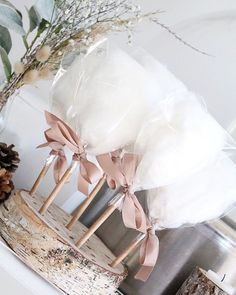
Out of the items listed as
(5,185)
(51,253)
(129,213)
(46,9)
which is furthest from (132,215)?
(46,9)

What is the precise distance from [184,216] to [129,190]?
3.5 inches

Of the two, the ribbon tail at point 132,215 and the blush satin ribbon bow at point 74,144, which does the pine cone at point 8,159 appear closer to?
the blush satin ribbon bow at point 74,144

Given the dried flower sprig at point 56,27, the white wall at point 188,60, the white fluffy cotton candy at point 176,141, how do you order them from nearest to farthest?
the white fluffy cotton candy at point 176,141 → the dried flower sprig at point 56,27 → the white wall at point 188,60

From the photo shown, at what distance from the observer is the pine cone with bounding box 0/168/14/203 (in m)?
0.70

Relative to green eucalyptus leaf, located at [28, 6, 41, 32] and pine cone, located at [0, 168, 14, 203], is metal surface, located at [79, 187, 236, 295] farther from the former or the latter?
green eucalyptus leaf, located at [28, 6, 41, 32]

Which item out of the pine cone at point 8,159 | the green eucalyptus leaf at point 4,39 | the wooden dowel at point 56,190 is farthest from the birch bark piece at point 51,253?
the green eucalyptus leaf at point 4,39

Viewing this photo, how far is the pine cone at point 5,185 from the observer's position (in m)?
0.70

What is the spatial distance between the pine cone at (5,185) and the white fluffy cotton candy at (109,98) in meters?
0.20

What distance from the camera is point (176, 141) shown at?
0.54 meters

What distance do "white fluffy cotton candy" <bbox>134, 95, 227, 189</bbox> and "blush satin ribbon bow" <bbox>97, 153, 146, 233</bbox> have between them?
4cm

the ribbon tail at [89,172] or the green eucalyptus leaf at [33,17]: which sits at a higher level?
the green eucalyptus leaf at [33,17]

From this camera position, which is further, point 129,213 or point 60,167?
point 60,167

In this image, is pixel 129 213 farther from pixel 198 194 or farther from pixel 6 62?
pixel 6 62

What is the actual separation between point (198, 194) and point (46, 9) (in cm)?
37
